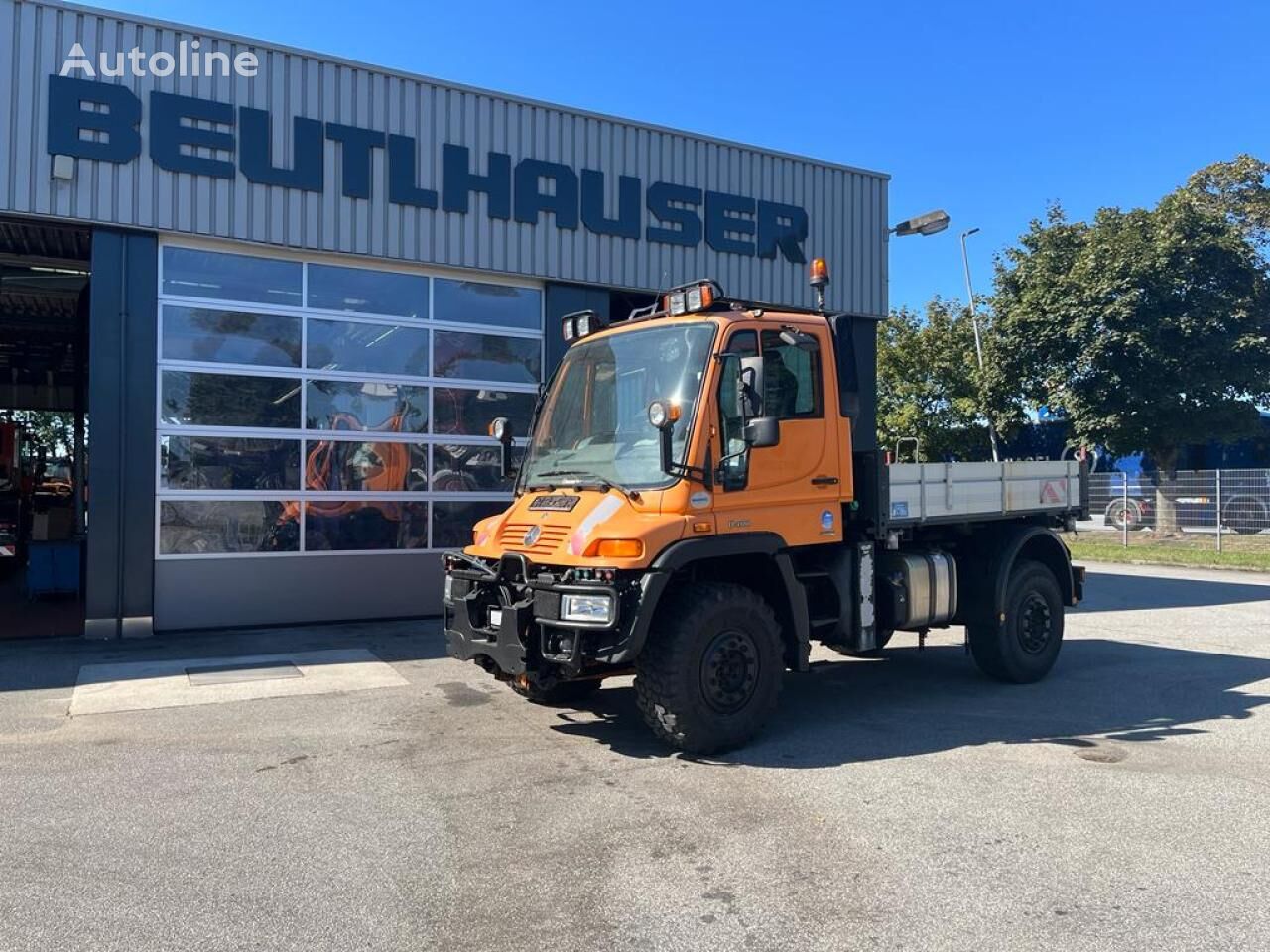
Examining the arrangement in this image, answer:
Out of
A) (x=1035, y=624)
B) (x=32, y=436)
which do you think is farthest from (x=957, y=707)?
(x=32, y=436)

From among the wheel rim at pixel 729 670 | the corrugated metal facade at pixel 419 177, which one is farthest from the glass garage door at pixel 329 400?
the wheel rim at pixel 729 670

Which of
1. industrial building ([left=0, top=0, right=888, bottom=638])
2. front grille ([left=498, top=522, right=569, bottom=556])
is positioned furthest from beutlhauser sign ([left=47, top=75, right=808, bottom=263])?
front grille ([left=498, top=522, right=569, bottom=556])

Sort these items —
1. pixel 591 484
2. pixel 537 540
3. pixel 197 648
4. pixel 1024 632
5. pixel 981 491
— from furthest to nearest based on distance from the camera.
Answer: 1. pixel 197 648
2. pixel 1024 632
3. pixel 981 491
4. pixel 591 484
5. pixel 537 540

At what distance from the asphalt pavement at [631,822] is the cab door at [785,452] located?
1.50m

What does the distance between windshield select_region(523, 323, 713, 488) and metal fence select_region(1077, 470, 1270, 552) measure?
16646 millimetres

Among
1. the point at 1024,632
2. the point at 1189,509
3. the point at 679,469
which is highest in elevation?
the point at 679,469

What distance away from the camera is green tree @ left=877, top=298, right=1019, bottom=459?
26828mm

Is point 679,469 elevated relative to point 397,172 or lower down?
lower down

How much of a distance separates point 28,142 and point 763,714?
942 centimetres

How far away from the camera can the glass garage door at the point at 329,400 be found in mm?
10750

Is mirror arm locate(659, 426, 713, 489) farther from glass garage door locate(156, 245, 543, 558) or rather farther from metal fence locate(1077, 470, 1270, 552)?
metal fence locate(1077, 470, 1270, 552)

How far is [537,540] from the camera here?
621 cm

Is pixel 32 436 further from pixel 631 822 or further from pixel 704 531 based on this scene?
pixel 631 822

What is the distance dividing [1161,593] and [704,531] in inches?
480
